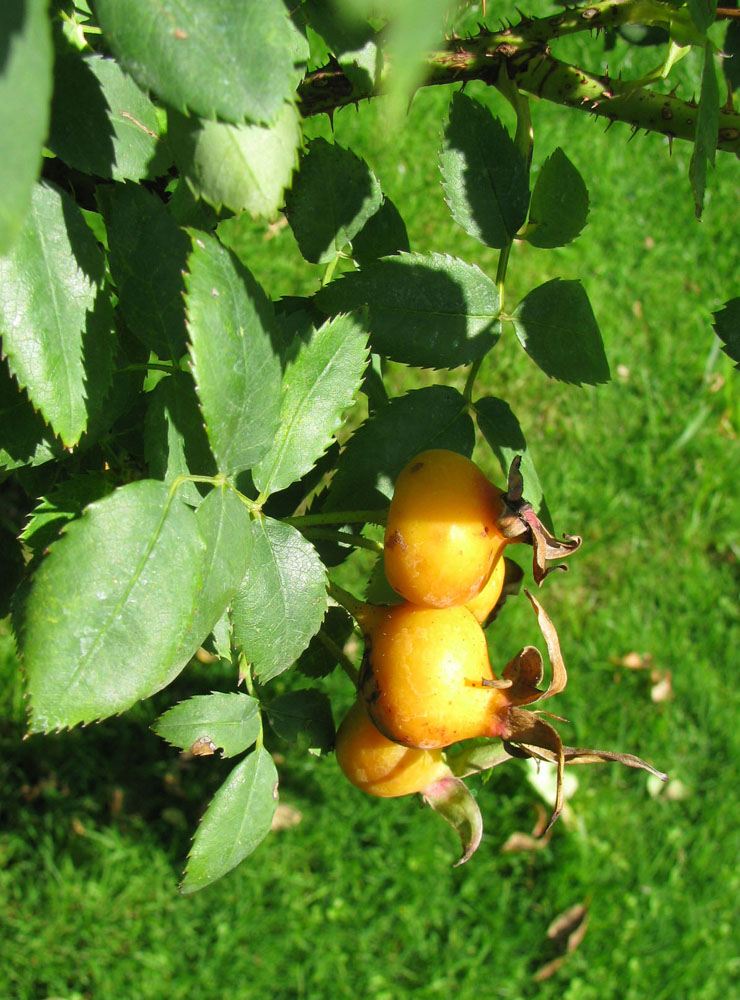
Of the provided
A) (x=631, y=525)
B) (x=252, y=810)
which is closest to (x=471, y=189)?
(x=252, y=810)

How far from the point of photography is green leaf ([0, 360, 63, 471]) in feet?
2.62

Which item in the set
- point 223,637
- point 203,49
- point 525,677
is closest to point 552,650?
point 525,677

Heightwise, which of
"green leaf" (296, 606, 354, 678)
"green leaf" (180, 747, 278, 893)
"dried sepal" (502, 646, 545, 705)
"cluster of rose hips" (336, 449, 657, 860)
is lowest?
"green leaf" (180, 747, 278, 893)

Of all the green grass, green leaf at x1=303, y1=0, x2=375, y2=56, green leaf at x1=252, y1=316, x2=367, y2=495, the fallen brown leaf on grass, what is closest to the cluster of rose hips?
green leaf at x1=252, y1=316, x2=367, y2=495

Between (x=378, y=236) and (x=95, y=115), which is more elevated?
(x=95, y=115)

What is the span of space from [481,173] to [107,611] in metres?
0.61

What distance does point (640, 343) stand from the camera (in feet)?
10.3

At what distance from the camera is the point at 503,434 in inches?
37.9

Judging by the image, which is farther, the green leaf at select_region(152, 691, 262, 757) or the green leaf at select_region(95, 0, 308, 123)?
the green leaf at select_region(152, 691, 262, 757)

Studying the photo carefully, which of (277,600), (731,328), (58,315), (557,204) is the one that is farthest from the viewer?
(557,204)

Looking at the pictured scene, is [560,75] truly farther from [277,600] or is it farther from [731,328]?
[277,600]

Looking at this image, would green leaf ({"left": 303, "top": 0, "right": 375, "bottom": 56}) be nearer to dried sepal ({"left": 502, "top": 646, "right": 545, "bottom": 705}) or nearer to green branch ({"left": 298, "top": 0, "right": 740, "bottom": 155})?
green branch ({"left": 298, "top": 0, "right": 740, "bottom": 155})

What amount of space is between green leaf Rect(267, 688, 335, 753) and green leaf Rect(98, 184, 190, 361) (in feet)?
1.42

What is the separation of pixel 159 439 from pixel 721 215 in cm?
305
